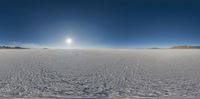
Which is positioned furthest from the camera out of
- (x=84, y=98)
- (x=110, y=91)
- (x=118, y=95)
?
(x=110, y=91)

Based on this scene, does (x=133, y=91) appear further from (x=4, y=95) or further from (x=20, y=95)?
(x=4, y=95)

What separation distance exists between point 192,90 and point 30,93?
5.85 metres

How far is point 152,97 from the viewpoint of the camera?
6.31m

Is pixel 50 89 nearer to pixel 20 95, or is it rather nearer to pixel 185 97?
pixel 20 95

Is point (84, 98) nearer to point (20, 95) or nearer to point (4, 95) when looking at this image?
point (20, 95)

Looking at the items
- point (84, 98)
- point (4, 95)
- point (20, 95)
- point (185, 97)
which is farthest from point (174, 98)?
point (4, 95)

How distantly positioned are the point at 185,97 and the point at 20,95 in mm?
5276

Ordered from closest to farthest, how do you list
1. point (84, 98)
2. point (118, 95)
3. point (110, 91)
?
point (84, 98)
point (118, 95)
point (110, 91)

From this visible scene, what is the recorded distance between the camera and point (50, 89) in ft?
24.6

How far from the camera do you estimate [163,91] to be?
7.25 m

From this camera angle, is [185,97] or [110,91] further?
[110,91]

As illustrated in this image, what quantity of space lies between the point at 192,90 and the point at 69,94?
4535 millimetres

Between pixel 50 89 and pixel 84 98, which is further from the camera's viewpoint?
pixel 50 89

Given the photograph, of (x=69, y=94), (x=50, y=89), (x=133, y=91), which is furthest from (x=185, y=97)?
(x=50, y=89)
